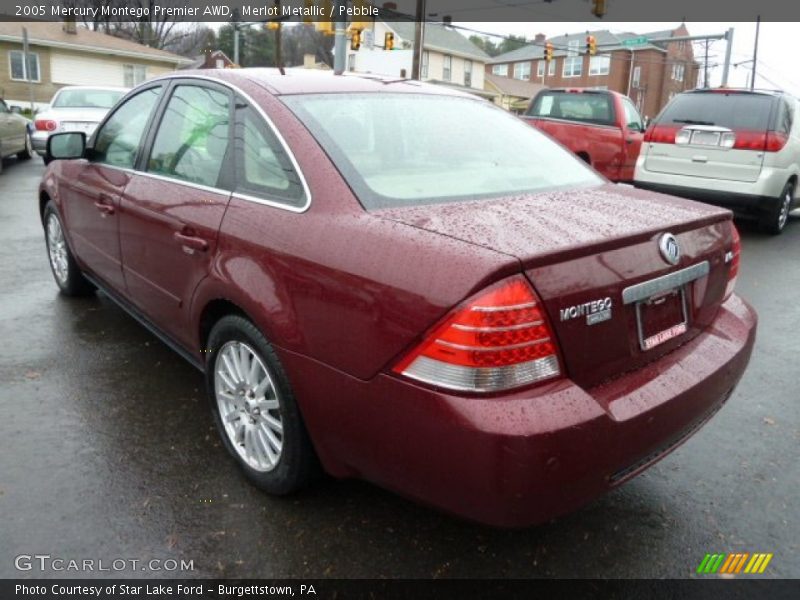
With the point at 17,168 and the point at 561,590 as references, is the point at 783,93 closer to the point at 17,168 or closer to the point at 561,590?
the point at 561,590

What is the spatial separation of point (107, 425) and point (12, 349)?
1.35 metres

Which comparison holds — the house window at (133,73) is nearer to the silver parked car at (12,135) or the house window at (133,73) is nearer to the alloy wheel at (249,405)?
the silver parked car at (12,135)

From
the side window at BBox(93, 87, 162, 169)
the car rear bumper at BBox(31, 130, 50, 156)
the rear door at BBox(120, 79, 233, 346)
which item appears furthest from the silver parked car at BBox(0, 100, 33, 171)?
the rear door at BBox(120, 79, 233, 346)

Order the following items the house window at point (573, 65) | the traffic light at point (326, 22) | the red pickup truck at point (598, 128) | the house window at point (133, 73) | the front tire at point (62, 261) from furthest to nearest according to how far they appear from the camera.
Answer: the house window at point (573, 65)
the house window at point (133, 73)
the traffic light at point (326, 22)
the red pickup truck at point (598, 128)
the front tire at point (62, 261)

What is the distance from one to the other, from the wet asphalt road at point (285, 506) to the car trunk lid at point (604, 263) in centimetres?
74

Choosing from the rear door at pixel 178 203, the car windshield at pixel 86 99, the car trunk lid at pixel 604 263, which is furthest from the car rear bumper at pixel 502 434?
the car windshield at pixel 86 99

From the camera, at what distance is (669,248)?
228 centimetres

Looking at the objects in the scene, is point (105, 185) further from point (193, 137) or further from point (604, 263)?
point (604, 263)

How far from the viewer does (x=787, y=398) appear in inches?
148

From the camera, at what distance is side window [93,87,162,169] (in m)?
3.70

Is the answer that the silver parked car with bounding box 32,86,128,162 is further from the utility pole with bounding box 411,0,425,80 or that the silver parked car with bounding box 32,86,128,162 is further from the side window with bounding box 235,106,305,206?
the side window with bounding box 235,106,305,206

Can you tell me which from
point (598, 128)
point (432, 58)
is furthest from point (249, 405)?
point (432, 58)

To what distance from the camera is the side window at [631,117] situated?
1034 centimetres

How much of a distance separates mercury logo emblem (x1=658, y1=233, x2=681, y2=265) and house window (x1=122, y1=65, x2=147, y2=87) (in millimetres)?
39272
